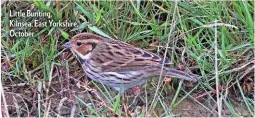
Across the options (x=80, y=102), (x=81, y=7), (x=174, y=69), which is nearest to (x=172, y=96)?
(x=174, y=69)

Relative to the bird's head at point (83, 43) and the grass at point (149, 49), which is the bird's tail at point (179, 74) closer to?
the grass at point (149, 49)

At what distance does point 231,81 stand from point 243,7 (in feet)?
1.50

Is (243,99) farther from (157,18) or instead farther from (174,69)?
(157,18)

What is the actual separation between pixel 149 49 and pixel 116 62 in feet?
1.22

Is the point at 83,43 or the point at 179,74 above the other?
the point at 83,43

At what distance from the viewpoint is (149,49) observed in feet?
13.5

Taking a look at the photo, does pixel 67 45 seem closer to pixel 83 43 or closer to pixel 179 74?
pixel 83 43

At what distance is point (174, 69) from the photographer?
3693 millimetres

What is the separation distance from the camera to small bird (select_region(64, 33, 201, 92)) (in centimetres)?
371

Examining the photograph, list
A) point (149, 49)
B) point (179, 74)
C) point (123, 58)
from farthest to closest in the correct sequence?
point (149, 49) → point (123, 58) → point (179, 74)

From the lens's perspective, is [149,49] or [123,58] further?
[149,49]

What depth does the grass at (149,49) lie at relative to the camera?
3799mm

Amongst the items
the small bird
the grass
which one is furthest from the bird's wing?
the grass

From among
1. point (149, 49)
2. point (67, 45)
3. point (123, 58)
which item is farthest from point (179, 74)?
point (67, 45)
